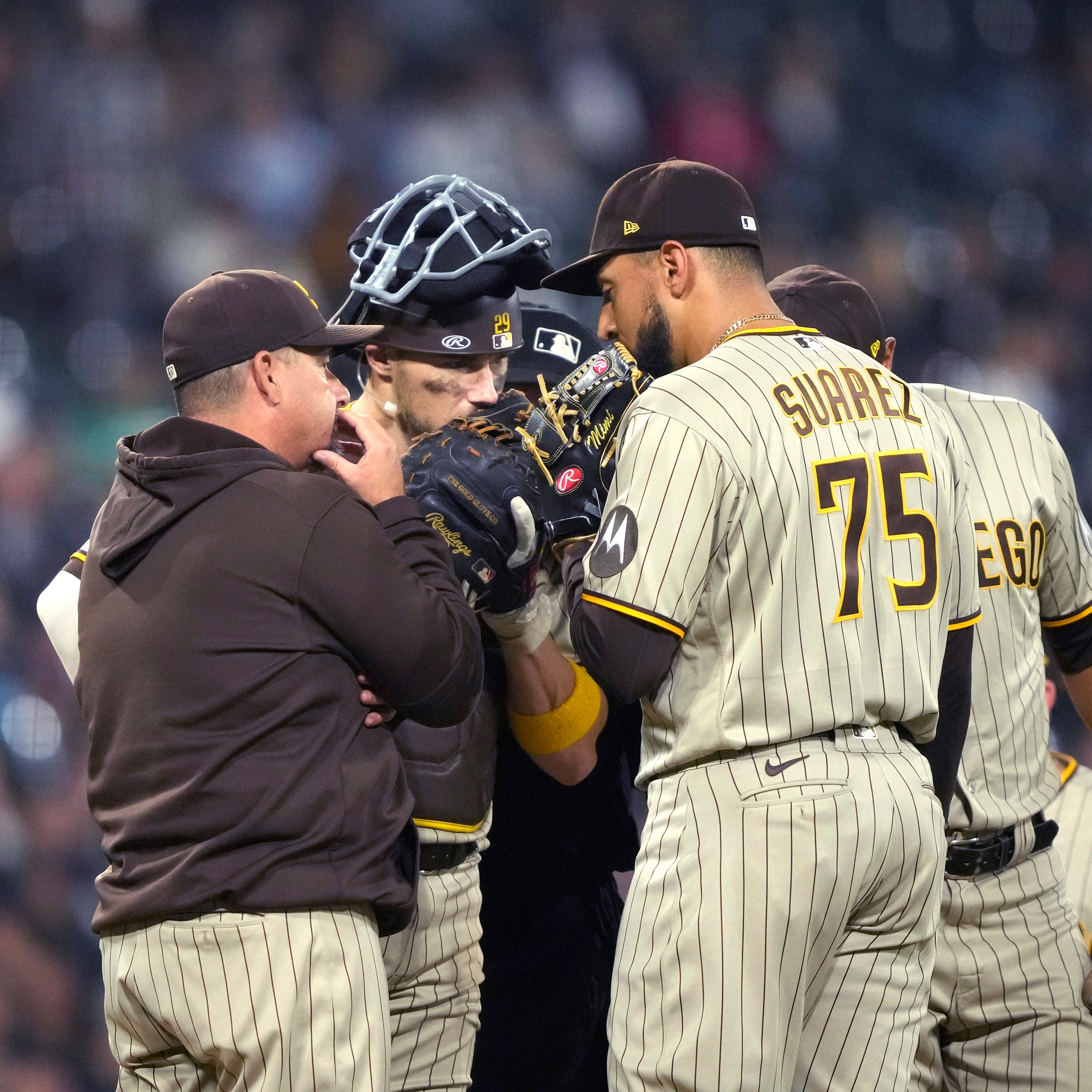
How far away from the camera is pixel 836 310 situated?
96.6 inches

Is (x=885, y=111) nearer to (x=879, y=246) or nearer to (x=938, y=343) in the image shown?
(x=879, y=246)

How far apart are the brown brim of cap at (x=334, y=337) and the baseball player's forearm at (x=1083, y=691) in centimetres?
147

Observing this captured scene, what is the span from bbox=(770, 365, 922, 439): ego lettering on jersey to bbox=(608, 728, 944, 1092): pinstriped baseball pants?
1.48ft

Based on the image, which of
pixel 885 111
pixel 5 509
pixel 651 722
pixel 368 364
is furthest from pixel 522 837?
pixel 885 111

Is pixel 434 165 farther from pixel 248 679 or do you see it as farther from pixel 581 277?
pixel 248 679

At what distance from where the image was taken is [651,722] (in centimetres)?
195

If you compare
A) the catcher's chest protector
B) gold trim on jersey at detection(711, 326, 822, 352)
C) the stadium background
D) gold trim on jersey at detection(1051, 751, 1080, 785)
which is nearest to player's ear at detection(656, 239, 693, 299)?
gold trim on jersey at detection(711, 326, 822, 352)

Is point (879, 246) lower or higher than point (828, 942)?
higher

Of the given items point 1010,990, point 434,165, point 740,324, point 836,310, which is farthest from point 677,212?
point 434,165

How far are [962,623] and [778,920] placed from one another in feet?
1.98

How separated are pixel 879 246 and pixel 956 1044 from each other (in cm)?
355

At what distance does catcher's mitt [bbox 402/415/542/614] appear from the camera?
81.5 inches

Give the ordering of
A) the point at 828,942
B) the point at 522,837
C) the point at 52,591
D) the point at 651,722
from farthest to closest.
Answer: the point at 522,837 → the point at 52,591 → the point at 651,722 → the point at 828,942

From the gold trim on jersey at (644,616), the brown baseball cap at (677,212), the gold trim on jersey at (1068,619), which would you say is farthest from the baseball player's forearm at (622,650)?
the gold trim on jersey at (1068,619)
